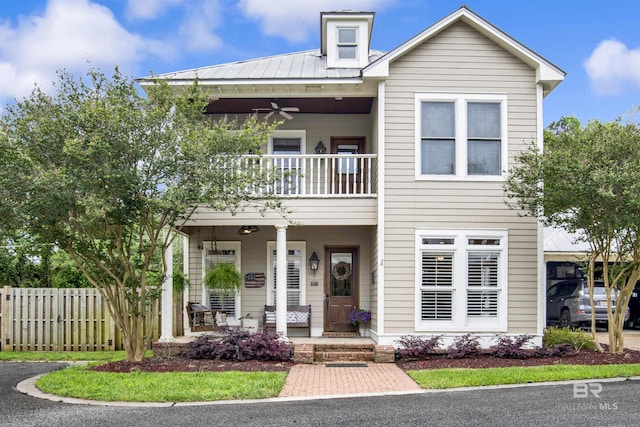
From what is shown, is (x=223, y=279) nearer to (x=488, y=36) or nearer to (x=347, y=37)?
(x=347, y=37)

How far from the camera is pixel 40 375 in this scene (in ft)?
34.5

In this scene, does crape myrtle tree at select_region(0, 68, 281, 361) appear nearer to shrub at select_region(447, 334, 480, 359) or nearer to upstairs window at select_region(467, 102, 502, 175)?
upstairs window at select_region(467, 102, 502, 175)

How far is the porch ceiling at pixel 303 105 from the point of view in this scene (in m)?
13.8

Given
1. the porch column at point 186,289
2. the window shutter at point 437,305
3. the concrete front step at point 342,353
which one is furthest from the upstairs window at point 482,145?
the porch column at point 186,289

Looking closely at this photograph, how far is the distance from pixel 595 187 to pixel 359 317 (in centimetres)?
599

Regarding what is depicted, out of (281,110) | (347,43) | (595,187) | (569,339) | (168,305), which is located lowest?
(569,339)

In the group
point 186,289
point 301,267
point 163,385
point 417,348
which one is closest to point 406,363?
point 417,348

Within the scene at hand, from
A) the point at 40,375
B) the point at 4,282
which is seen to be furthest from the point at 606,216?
the point at 4,282

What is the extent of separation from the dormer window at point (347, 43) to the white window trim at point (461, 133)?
297 centimetres

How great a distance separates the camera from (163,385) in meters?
8.66

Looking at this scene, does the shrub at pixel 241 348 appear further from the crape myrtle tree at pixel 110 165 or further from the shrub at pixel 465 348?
the shrub at pixel 465 348

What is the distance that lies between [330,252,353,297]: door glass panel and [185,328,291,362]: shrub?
10.3 ft

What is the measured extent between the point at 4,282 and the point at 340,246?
34.9ft

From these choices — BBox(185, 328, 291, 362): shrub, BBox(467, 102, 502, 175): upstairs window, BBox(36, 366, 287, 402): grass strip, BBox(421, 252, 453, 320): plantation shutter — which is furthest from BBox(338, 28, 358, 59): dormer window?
BBox(36, 366, 287, 402): grass strip
